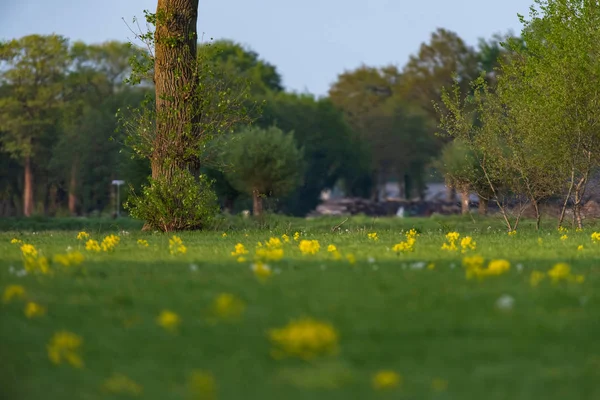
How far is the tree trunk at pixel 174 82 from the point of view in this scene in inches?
859

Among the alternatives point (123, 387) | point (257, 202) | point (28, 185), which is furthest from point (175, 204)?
point (28, 185)

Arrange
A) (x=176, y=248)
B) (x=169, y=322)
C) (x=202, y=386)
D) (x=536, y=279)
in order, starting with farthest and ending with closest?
(x=176, y=248)
(x=536, y=279)
(x=169, y=322)
(x=202, y=386)

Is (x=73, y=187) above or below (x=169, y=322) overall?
above

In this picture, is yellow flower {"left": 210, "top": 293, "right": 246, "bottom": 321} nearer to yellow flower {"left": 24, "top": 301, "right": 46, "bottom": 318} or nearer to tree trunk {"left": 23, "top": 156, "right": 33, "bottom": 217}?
A: yellow flower {"left": 24, "top": 301, "right": 46, "bottom": 318}

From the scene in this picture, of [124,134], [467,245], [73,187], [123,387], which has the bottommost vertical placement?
[123,387]

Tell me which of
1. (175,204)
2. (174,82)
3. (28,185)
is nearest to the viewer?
(175,204)

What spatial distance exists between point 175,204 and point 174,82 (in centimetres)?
272

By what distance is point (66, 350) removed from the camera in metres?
5.84

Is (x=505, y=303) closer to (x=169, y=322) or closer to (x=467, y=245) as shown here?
(x=169, y=322)

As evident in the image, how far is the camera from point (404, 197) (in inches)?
4621

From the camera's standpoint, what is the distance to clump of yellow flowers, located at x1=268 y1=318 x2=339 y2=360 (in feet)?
18.4

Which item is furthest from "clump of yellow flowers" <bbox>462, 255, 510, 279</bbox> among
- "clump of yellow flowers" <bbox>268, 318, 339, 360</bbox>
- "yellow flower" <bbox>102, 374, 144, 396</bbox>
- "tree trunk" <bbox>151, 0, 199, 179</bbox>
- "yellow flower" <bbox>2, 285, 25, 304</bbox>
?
"tree trunk" <bbox>151, 0, 199, 179</bbox>

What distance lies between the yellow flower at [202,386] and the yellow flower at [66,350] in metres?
0.71

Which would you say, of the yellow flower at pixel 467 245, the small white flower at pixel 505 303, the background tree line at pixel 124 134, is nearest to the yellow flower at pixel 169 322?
the small white flower at pixel 505 303
